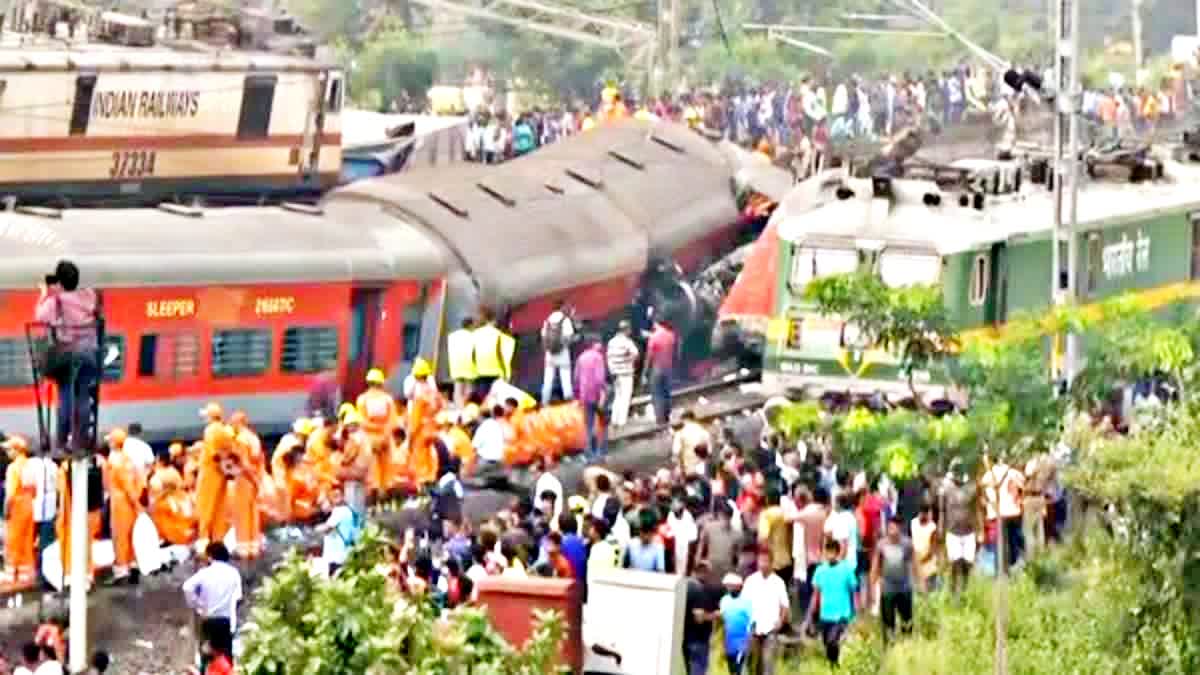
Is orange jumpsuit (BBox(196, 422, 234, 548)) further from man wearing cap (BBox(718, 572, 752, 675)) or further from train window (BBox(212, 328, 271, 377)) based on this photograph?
man wearing cap (BBox(718, 572, 752, 675))

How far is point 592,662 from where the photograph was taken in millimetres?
18312

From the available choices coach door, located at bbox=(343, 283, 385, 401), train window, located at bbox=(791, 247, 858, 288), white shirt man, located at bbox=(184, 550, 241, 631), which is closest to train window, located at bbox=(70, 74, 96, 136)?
coach door, located at bbox=(343, 283, 385, 401)

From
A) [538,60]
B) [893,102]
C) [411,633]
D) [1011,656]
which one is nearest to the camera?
[411,633]

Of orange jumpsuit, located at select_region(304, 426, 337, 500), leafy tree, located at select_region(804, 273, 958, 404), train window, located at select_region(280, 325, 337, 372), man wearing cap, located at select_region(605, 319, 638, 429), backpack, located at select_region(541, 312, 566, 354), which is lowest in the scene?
man wearing cap, located at select_region(605, 319, 638, 429)

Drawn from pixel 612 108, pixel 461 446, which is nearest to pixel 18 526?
pixel 461 446

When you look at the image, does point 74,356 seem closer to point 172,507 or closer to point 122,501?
point 122,501

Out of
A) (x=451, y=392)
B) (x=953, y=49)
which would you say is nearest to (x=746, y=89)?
(x=953, y=49)

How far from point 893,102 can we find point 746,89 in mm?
1899

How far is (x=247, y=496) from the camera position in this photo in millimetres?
24469

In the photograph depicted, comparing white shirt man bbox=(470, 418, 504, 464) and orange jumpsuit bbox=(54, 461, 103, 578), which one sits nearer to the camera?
orange jumpsuit bbox=(54, 461, 103, 578)

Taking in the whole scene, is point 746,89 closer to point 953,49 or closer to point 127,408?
point 953,49

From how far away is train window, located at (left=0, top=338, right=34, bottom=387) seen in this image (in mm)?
26875

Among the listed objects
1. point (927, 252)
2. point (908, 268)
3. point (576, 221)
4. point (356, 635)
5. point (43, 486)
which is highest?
point (356, 635)

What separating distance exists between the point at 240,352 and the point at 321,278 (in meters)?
0.99
